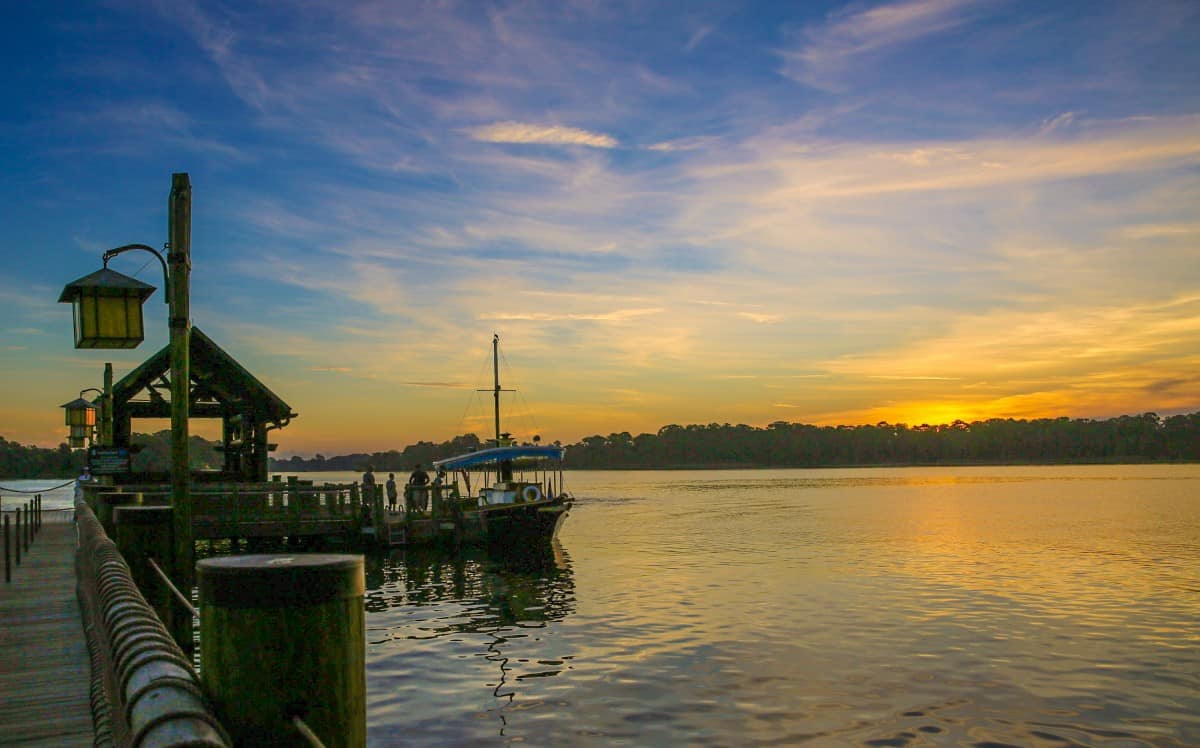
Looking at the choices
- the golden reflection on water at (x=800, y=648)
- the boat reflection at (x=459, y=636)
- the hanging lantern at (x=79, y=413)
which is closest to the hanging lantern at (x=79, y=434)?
the hanging lantern at (x=79, y=413)

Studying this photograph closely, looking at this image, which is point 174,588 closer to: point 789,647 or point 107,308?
point 107,308

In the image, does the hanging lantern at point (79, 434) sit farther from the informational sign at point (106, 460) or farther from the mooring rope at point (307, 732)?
the mooring rope at point (307, 732)

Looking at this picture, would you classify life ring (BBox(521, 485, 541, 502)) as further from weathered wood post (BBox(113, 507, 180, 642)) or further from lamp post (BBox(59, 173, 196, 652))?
weathered wood post (BBox(113, 507, 180, 642))

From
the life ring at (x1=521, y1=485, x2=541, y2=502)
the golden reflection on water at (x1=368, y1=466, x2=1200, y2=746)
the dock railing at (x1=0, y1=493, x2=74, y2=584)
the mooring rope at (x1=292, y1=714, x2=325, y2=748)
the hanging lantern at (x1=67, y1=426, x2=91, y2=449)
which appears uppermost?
the hanging lantern at (x1=67, y1=426, x2=91, y2=449)

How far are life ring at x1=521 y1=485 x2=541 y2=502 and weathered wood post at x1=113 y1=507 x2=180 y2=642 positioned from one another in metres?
29.7

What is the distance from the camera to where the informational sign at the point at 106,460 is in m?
32.0

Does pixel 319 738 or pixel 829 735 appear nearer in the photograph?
pixel 319 738

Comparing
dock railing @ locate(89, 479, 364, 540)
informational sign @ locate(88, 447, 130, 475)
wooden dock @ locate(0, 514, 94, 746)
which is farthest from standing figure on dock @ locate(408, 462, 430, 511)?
wooden dock @ locate(0, 514, 94, 746)

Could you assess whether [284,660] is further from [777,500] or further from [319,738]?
[777,500]

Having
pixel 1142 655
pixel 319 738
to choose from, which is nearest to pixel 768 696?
pixel 1142 655

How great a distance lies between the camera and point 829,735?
45.2ft

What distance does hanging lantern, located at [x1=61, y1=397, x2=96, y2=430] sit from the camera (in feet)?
113

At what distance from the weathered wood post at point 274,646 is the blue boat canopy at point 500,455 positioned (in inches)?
1448

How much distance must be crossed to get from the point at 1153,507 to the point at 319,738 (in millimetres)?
83655
